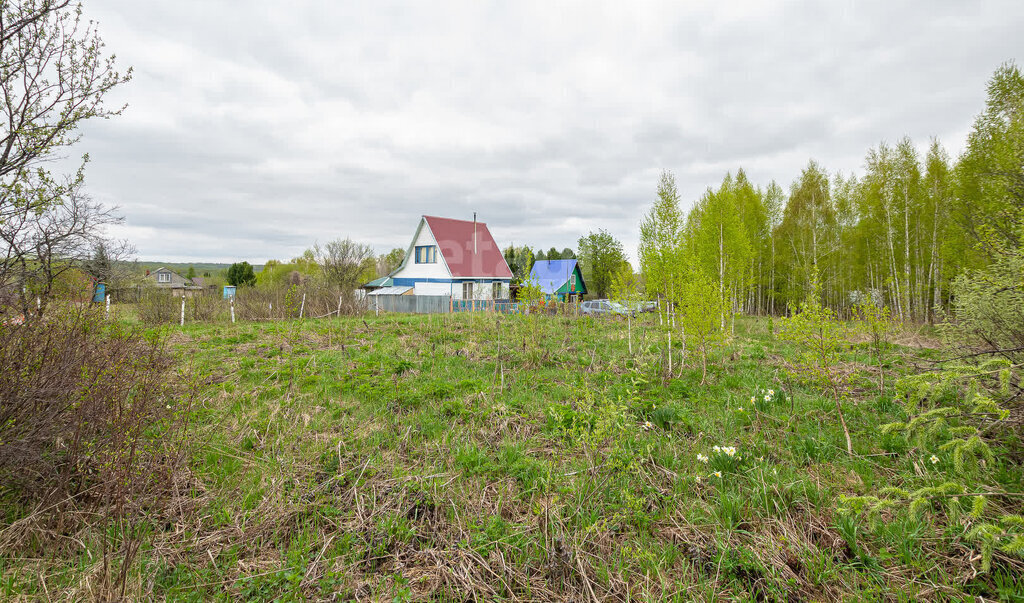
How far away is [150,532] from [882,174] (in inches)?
1043

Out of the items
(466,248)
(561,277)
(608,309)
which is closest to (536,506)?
(608,309)

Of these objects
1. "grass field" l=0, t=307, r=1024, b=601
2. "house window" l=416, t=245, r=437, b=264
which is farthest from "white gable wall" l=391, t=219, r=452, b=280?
"grass field" l=0, t=307, r=1024, b=601

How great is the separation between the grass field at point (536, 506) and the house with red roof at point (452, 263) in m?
19.6

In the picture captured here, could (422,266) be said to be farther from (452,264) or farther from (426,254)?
(452,264)

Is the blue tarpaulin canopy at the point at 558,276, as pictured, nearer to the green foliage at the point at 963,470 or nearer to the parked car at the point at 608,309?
the parked car at the point at 608,309

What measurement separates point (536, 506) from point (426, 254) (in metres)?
24.4

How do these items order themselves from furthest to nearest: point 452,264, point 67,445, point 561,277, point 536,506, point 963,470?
point 561,277, point 452,264, point 67,445, point 536,506, point 963,470

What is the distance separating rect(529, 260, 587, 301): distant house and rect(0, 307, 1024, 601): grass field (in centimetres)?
2627

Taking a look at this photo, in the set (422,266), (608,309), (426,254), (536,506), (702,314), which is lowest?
(536,506)

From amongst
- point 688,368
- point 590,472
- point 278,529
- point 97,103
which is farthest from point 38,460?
point 688,368

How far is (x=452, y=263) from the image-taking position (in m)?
25.2

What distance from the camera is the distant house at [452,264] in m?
25.1

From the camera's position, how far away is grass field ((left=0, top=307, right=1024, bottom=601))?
7.57ft

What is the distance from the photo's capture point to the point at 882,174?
1784 cm
